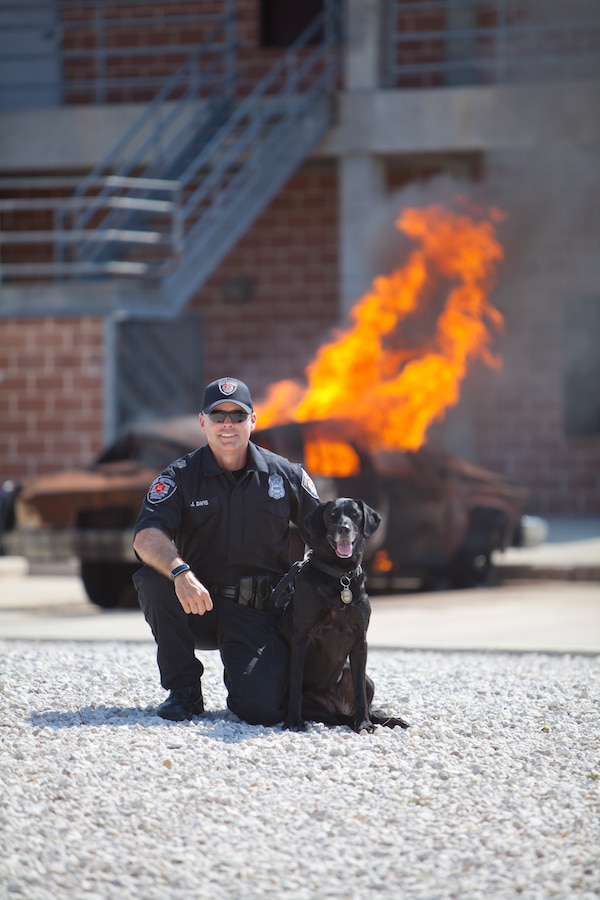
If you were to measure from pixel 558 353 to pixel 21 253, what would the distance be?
7.15 metres

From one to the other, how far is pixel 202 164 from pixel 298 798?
1303 cm

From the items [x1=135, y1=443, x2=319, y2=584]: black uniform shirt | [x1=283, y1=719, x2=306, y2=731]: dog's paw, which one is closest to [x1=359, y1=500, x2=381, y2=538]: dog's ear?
[x1=135, y1=443, x2=319, y2=584]: black uniform shirt

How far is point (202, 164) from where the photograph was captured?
58.2ft

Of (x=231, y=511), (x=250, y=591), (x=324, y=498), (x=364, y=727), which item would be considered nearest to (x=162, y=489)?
(x=231, y=511)

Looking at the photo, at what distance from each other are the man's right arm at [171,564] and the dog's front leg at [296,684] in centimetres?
40

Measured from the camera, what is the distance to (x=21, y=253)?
2164 centimetres

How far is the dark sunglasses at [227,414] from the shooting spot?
6758mm

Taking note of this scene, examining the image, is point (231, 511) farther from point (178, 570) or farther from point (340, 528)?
point (340, 528)

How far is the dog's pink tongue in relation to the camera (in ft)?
20.8

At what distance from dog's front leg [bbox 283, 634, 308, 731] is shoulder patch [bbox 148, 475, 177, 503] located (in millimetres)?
806

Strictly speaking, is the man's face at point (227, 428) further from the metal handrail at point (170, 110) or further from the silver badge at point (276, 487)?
the metal handrail at point (170, 110)

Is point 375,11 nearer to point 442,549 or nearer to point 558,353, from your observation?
point 558,353

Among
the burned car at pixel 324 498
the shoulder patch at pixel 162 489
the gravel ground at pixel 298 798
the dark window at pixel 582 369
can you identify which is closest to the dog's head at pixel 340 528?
the shoulder patch at pixel 162 489

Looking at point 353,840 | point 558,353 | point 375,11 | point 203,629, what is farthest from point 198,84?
point 353,840
